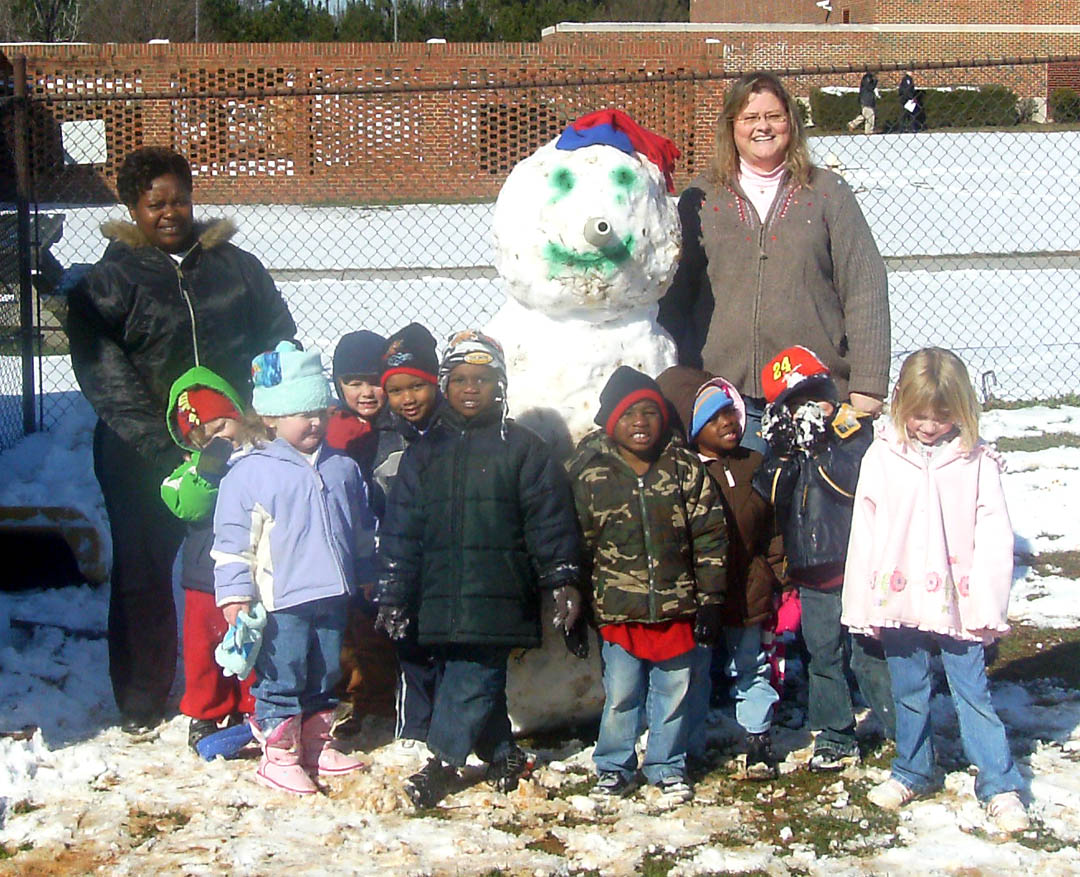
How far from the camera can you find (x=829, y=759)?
3.78m

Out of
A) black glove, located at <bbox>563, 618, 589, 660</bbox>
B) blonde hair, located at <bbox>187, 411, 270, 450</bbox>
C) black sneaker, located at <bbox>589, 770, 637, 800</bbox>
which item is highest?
blonde hair, located at <bbox>187, 411, 270, 450</bbox>

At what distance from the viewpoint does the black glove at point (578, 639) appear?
3582 mm

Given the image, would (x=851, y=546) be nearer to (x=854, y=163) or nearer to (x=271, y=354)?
(x=271, y=354)

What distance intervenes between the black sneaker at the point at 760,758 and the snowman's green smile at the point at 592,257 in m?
1.40

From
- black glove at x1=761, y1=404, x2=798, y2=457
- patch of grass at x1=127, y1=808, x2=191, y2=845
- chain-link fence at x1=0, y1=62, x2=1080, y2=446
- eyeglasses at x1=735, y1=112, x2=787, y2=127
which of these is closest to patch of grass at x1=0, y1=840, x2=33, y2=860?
patch of grass at x1=127, y1=808, x2=191, y2=845

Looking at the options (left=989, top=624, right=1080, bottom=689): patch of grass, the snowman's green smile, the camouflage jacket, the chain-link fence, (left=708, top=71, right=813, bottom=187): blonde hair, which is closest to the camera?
the camouflage jacket

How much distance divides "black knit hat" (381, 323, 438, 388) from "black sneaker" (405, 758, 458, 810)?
1.08 meters

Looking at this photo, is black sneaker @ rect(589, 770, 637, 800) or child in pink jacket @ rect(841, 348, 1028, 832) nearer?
child in pink jacket @ rect(841, 348, 1028, 832)

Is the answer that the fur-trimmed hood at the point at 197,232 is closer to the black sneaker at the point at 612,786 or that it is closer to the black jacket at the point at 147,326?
the black jacket at the point at 147,326

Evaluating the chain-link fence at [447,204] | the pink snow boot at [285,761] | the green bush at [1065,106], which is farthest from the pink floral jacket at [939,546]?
the green bush at [1065,106]

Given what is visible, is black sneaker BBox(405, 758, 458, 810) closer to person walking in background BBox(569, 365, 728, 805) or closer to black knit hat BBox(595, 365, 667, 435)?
person walking in background BBox(569, 365, 728, 805)

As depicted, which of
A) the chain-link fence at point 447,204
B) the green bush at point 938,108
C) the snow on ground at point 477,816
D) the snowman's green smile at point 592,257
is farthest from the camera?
the green bush at point 938,108

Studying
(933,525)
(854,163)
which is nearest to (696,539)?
(933,525)

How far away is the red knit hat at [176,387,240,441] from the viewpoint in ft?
12.3
